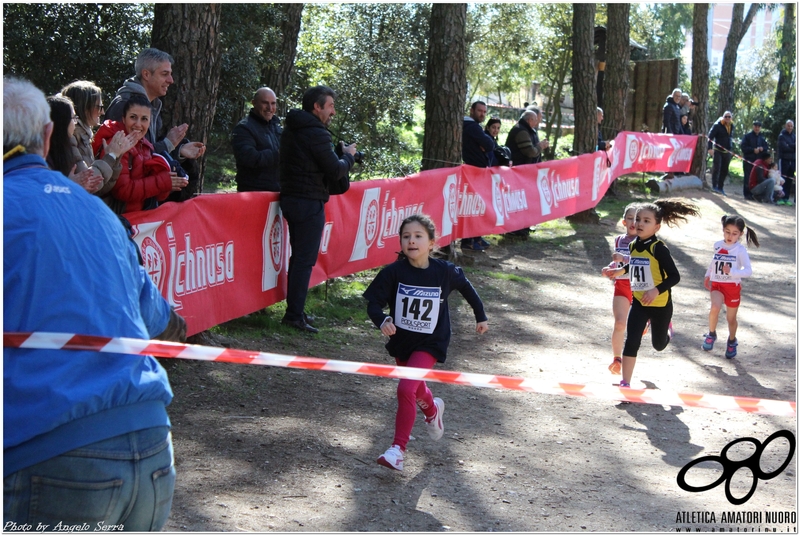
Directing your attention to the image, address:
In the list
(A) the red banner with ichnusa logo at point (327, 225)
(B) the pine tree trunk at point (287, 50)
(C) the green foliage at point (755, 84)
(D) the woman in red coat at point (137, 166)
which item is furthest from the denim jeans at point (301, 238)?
(C) the green foliage at point (755, 84)

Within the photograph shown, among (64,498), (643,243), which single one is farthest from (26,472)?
(643,243)

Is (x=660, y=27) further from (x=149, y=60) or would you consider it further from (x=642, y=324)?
(x=149, y=60)

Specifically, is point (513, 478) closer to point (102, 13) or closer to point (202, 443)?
point (202, 443)

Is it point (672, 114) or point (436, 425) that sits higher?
point (672, 114)

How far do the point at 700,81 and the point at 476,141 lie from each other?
14364 mm

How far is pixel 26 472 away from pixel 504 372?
231 inches

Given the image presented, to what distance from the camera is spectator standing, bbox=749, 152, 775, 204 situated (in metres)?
23.4

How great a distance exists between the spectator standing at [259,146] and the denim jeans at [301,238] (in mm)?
571

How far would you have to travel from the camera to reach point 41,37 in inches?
472

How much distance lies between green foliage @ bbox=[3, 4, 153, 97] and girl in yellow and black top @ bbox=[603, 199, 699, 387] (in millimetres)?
8682

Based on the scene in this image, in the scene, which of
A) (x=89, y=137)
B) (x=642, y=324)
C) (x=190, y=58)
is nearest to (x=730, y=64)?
(x=642, y=324)

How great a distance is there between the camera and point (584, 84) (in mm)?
17688

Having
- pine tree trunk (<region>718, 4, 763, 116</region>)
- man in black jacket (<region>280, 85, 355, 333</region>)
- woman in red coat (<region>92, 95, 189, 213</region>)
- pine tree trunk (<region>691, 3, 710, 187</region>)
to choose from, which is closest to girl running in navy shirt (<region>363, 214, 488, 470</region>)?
woman in red coat (<region>92, 95, 189, 213</region>)

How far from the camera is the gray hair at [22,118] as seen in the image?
2418 millimetres
